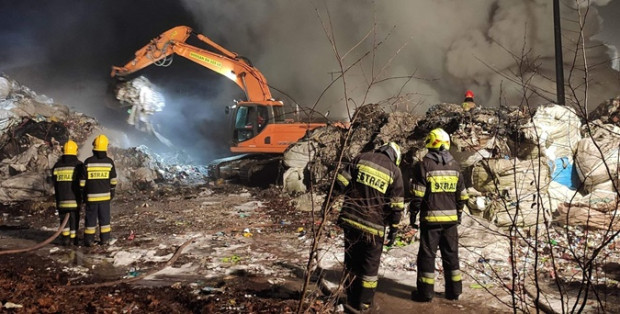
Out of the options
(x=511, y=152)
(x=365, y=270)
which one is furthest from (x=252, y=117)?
(x=365, y=270)

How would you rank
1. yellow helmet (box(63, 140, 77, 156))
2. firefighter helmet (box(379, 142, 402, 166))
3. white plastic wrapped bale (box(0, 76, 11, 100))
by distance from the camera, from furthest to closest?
white plastic wrapped bale (box(0, 76, 11, 100))
yellow helmet (box(63, 140, 77, 156))
firefighter helmet (box(379, 142, 402, 166))

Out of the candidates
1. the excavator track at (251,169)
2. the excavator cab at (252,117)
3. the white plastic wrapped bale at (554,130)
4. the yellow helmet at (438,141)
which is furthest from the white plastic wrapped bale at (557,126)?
the excavator cab at (252,117)

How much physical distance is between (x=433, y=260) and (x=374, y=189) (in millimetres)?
868

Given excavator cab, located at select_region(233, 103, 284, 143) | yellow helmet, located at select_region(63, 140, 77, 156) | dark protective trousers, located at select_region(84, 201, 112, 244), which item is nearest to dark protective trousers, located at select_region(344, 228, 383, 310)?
dark protective trousers, located at select_region(84, 201, 112, 244)

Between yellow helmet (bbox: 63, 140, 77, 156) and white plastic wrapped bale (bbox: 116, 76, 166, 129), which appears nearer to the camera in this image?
yellow helmet (bbox: 63, 140, 77, 156)

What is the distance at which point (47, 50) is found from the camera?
54.6ft

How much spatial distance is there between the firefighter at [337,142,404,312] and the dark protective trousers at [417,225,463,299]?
1.13 ft

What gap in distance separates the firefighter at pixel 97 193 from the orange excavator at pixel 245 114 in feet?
15.7

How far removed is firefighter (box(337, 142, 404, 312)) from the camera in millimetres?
3391

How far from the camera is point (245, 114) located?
33.8 feet

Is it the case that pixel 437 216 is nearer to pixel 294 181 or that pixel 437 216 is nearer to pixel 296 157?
pixel 294 181

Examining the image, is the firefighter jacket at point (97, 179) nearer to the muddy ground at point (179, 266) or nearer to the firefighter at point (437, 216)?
the muddy ground at point (179, 266)

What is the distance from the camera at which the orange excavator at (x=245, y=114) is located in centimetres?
1023

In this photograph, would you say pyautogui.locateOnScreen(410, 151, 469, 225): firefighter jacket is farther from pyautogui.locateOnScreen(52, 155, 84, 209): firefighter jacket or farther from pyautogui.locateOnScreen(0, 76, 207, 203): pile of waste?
pyautogui.locateOnScreen(0, 76, 207, 203): pile of waste
